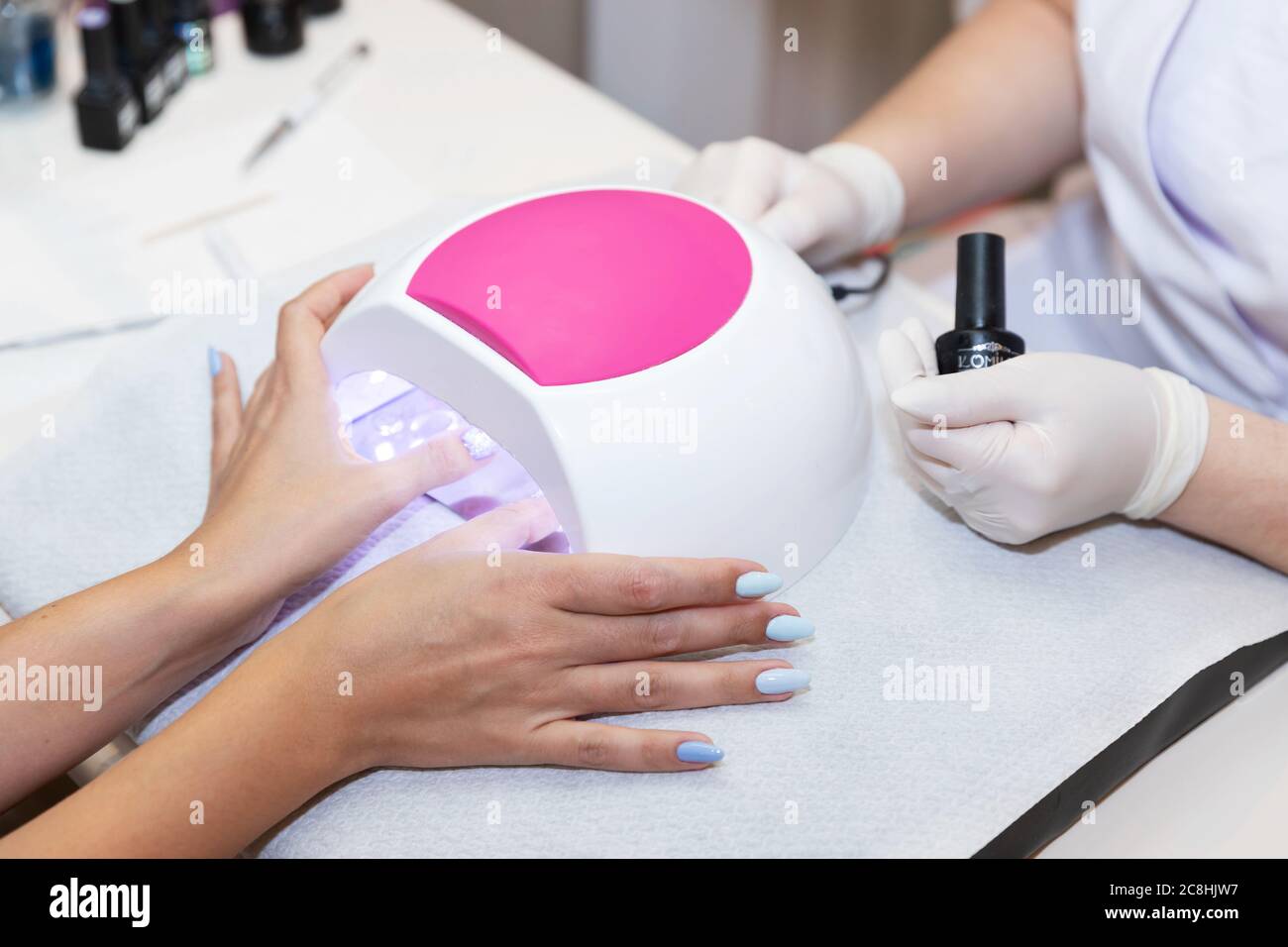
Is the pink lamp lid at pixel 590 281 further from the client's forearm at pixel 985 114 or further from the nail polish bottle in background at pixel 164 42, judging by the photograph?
the nail polish bottle in background at pixel 164 42

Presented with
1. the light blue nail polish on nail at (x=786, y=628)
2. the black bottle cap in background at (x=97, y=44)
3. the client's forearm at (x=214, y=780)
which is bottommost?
the client's forearm at (x=214, y=780)

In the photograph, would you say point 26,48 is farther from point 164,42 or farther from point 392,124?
point 392,124

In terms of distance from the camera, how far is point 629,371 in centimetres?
60

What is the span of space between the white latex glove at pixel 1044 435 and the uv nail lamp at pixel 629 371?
0.16 feet

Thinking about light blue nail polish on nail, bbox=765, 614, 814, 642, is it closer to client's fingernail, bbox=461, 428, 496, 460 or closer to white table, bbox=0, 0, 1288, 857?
client's fingernail, bbox=461, 428, 496, 460

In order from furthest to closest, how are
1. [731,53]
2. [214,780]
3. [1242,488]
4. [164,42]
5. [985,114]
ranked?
[731,53] < [164,42] < [985,114] < [1242,488] < [214,780]

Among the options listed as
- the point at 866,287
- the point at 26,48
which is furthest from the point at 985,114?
the point at 26,48

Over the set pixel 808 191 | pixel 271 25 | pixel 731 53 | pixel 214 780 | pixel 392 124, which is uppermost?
pixel 731 53

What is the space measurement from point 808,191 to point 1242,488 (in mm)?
353

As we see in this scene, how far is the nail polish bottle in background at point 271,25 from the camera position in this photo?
1141mm

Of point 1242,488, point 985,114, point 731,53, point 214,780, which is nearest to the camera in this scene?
point 214,780

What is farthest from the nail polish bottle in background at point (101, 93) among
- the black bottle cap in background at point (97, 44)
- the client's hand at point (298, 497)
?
the client's hand at point (298, 497)

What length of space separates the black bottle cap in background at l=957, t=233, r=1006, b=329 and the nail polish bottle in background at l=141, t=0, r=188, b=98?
2.51ft
